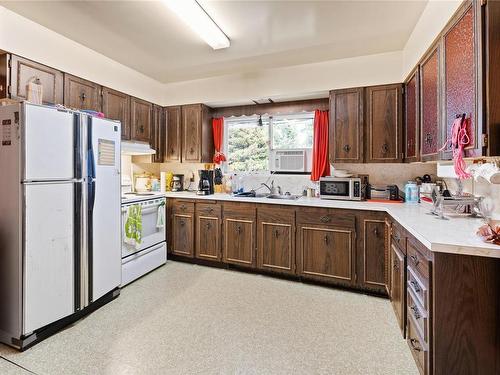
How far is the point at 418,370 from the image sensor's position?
162 centimetres

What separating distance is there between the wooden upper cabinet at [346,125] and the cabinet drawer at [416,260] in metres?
1.52

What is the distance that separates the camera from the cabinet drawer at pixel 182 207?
11.6 ft

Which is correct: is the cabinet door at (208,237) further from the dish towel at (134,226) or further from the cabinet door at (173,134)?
the cabinet door at (173,134)

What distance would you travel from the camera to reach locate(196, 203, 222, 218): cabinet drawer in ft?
11.0

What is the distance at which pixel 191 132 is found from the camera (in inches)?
155

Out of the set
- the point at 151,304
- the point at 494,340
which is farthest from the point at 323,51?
the point at 151,304

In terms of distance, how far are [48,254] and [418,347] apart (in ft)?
8.46

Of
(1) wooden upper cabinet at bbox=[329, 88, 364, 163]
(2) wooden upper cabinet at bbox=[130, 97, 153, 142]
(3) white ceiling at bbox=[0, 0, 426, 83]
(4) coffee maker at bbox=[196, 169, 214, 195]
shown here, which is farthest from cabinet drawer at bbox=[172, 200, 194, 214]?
(1) wooden upper cabinet at bbox=[329, 88, 364, 163]

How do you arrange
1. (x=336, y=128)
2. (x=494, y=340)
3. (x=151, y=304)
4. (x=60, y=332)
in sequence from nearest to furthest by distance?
(x=494, y=340) < (x=60, y=332) < (x=151, y=304) < (x=336, y=128)

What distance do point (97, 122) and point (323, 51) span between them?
2.52 meters

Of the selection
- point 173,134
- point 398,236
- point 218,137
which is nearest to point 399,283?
point 398,236

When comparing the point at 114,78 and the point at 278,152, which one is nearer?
the point at 114,78

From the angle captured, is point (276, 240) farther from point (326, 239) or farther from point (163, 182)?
point (163, 182)

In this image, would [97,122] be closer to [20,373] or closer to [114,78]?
[114,78]
